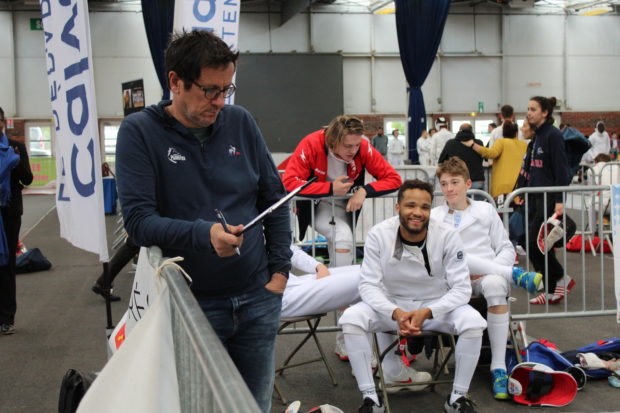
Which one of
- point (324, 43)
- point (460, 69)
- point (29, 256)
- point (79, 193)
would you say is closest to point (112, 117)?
point (324, 43)

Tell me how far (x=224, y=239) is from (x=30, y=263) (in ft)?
26.1

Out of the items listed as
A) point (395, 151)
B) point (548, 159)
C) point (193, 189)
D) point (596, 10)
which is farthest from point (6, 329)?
point (596, 10)

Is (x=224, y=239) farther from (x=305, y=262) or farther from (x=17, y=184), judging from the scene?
(x=17, y=184)

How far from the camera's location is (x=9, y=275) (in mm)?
6125

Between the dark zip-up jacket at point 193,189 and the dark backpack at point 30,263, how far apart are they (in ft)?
24.8

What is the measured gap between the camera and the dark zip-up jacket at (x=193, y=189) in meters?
2.31

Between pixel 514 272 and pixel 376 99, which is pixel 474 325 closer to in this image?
pixel 514 272

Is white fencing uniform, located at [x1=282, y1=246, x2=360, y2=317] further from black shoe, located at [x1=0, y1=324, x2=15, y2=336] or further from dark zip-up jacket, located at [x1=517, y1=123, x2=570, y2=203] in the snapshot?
black shoe, located at [x1=0, y1=324, x2=15, y2=336]

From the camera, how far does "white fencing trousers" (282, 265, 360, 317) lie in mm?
4461

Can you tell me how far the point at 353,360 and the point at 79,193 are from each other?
6.28 feet

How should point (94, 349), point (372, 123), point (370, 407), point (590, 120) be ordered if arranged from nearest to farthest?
point (370, 407), point (94, 349), point (372, 123), point (590, 120)

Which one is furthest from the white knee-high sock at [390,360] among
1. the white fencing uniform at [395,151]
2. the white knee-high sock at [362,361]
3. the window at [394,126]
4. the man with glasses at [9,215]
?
the window at [394,126]

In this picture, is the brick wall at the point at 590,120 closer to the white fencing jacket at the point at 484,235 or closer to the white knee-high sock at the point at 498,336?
the white fencing jacket at the point at 484,235

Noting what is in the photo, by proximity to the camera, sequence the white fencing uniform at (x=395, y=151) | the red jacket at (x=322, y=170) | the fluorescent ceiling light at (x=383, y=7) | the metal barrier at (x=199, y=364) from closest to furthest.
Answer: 1. the metal barrier at (x=199, y=364)
2. the red jacket at (x=322, y=170)
3. the fluorescent ceiling light at (x=383, y=7)
4. the white fencing uniform at (x=395, y=151)
